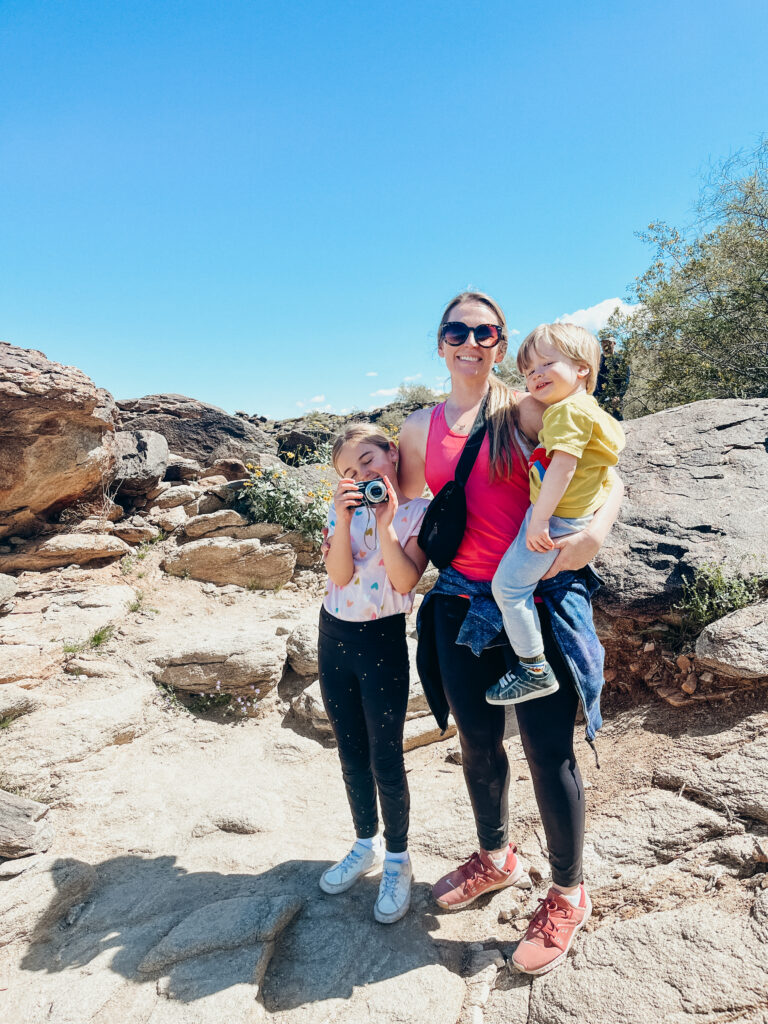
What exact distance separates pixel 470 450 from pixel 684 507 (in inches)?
104

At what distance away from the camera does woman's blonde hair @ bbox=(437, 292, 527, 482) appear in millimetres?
2072

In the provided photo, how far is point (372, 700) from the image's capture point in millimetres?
2414

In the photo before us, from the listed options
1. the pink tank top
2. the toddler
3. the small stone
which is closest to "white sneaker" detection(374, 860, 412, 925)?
the toddler

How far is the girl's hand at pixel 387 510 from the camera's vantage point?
2244mm

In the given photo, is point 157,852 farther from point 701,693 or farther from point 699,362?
point 699,362

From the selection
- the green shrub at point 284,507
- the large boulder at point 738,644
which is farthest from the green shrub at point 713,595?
the green shrub at point 284,507

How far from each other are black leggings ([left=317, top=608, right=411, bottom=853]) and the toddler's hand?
757 mm

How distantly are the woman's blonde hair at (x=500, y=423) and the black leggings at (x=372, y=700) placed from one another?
31.2 inches

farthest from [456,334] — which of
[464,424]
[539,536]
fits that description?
[539,536]

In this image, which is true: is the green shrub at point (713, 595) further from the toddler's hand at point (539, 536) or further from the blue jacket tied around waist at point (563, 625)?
the toddler's hand at point (539, 536)

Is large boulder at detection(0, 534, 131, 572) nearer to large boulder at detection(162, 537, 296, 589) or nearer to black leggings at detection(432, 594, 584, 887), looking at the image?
large boulder at detection(162, 537, 296, 589)

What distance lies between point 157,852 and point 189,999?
4.18 ft

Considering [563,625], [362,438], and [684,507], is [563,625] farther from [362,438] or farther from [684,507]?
[684,507]

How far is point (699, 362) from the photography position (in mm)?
9641
